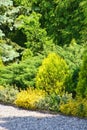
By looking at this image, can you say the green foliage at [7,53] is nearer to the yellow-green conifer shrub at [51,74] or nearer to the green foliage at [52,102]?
the yellow-green conifer shrub at [51,74]

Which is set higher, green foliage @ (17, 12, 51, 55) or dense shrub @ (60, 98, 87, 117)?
green foliage @ (17, 12, 51, 55)

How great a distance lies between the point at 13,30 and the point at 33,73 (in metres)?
7.67

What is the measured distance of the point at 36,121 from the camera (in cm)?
1042

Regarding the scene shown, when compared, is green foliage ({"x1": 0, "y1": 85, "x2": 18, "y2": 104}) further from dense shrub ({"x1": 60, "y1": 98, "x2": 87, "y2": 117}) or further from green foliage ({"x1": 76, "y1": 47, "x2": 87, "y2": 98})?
dense shrub ({"x1": 60, "y1": 98, "x2": 87, "y2": 117})

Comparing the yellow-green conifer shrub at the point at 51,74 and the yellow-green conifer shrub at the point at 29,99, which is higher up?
the yellow-green conifer shrub at the point at 51,74

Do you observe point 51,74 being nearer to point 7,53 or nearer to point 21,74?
point 21,74

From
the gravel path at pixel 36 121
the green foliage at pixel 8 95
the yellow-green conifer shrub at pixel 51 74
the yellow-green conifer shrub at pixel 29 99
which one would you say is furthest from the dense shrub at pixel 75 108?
the green foliage at pixel 8 95

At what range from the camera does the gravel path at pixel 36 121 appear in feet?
31.8

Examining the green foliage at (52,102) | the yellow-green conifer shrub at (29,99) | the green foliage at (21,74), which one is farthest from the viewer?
the green foliage at (21,74)

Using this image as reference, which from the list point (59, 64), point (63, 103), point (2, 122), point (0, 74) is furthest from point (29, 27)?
point (2, 122)

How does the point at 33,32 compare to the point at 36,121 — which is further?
the point at 33,32

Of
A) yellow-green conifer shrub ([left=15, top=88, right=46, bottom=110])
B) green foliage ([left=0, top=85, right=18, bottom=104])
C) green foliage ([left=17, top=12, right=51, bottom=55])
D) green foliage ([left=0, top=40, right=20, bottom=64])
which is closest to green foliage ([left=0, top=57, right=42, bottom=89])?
green foliage ([left=0, top=85, right=18, bottom=104])

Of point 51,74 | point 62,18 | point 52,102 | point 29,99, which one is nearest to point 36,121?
point 52,102

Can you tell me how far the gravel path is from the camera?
9695 mm
